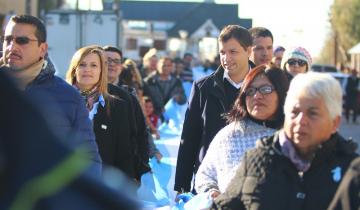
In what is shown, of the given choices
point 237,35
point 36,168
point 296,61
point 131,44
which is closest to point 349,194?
point 36,168

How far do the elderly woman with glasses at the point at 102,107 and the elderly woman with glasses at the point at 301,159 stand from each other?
2.55m

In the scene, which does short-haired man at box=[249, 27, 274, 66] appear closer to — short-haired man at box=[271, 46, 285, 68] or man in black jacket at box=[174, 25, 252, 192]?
short-haired man at box=[271, 46, 285, 68]

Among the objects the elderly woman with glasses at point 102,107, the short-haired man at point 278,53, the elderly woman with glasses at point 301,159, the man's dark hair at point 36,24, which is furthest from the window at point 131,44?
the elderly woman with glasses at point 301,159

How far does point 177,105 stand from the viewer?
45.7 ft

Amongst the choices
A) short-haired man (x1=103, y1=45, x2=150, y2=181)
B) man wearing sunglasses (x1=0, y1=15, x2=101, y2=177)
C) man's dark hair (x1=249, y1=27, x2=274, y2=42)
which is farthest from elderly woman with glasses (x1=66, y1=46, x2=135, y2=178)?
man's dark hair (x1=249, y1=27, x2=274, y2=42)

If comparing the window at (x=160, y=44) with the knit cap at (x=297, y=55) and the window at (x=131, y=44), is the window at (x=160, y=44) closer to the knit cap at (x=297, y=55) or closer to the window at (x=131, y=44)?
the window at (x=131, y=44)

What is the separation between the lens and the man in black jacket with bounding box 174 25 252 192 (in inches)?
218

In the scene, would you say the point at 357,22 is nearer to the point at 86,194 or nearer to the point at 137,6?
the point at 137,6

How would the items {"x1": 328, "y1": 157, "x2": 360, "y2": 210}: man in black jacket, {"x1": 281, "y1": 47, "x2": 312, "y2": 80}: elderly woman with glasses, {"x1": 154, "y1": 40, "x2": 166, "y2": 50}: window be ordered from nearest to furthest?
{"x1": 328, "y1": 157, "x2": 360, "y2": 210}: man in black jacket, {"x1": 281, "y1": 47, "x2": 312, "y2": 80}: elderly woman with glasses, {"x1": 154, "y1": 40, "x2": 166, "y2": 50}: window

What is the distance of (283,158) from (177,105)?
414 inches

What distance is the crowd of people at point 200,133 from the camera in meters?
1.12

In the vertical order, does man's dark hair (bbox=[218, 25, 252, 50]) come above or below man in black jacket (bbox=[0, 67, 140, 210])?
above

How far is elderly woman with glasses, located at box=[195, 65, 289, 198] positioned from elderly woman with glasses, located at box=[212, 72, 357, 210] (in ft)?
2.75

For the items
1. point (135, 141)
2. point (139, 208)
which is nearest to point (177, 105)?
point (135, 141)
